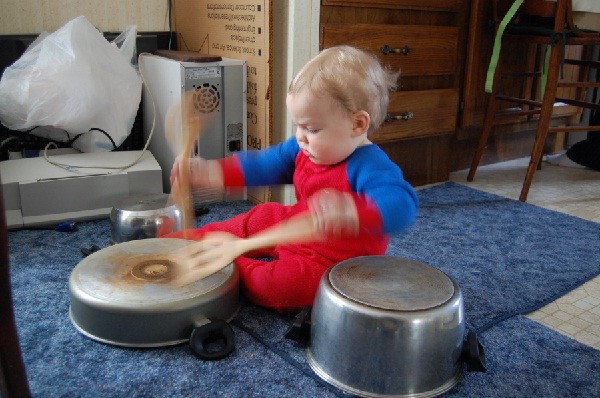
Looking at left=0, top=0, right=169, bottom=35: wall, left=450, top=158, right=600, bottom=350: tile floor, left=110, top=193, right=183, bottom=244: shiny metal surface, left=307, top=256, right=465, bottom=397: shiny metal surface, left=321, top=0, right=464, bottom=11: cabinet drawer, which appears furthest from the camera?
left=0, top=0, right=169, bottom=35: wall

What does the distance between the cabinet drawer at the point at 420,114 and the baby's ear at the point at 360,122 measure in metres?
0.60

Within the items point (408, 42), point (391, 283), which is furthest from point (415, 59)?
point (391, 283)

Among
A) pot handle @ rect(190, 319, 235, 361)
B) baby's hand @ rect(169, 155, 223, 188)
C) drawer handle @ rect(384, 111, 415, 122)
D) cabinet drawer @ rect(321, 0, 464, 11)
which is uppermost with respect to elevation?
cabinet drawer @ rect(321, 0, 464, 11)

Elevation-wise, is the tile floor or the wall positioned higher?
the wall

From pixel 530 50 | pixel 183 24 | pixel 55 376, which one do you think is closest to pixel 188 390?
pixel 55 376

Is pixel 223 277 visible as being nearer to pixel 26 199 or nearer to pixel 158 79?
pixel 26 199

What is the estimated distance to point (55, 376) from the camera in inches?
28.6

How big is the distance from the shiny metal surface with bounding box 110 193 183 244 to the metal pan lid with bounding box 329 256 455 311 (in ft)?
1.40

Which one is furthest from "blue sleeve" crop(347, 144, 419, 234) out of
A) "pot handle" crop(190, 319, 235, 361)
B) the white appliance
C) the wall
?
the wall

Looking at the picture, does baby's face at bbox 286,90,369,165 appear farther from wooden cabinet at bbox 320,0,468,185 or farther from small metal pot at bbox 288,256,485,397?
wooden cabinet at bbox 320,0,468,185

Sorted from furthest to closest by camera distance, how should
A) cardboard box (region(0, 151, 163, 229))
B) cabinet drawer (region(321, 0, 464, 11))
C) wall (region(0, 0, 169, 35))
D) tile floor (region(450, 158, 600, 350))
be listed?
wall (region(0, 0, 169, 35)), cabinet drawer (region(321, 0, 464, 11)), cardboard box (region(0, 151, 163, 229)), tile floor (region(450, 158, 600, 350))

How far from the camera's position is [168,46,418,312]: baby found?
2.52 ft

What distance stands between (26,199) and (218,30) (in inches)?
25.6

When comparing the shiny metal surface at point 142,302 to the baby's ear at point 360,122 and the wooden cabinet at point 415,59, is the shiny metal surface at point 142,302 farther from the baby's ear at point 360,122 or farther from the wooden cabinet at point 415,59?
the wooden cabinet at point 415,59
